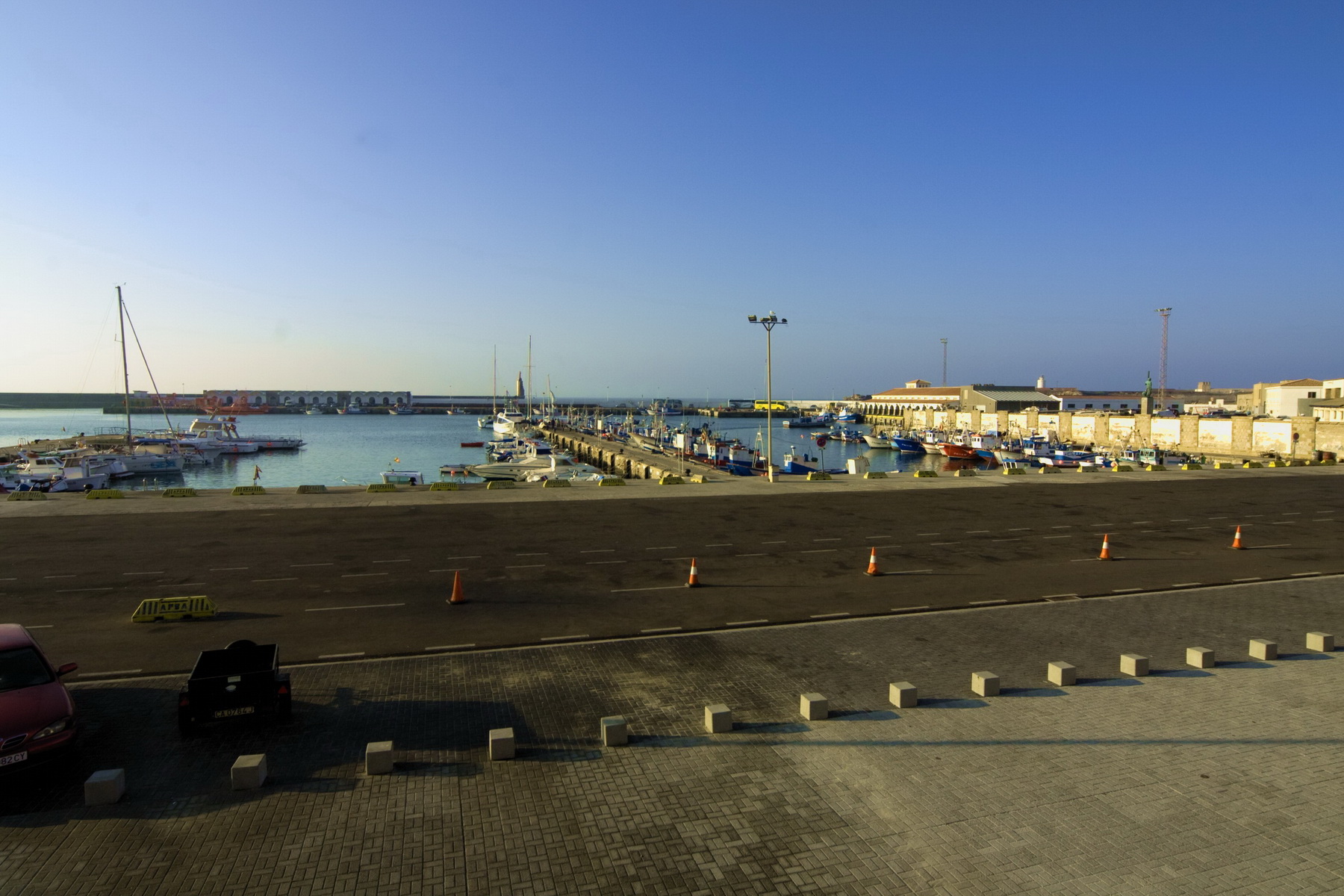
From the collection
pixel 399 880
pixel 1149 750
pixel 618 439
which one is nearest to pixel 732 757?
pixel 399 880

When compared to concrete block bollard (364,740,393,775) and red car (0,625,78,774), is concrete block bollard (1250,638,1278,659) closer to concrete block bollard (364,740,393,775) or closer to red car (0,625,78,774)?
concrete block bollard (364,740,393,775)

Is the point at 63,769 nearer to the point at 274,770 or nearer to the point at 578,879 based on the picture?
the point at 274,770

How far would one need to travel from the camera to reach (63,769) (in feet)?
26.8

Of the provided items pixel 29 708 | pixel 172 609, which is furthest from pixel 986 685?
pixel 172 609

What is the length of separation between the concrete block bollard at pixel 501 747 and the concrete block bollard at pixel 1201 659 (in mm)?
10888

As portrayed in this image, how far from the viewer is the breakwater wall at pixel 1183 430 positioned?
6581 centimetres

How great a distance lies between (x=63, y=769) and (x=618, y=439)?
10209 centimetres

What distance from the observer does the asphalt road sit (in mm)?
13734

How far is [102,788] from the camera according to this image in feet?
24.0

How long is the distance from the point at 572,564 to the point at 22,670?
11562 millimetres

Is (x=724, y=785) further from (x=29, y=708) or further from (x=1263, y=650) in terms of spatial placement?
(x=1263, y=650)

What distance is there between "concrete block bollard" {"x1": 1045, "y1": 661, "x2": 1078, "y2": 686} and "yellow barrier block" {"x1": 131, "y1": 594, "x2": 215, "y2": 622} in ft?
50.6

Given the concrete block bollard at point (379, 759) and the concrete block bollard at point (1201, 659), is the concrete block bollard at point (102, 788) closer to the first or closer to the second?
the concrete block bollard at point (379, 759)

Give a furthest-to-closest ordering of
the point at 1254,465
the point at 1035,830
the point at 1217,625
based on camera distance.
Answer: the point at 1254,465
the point at 1217,625
the point at 1035,830
